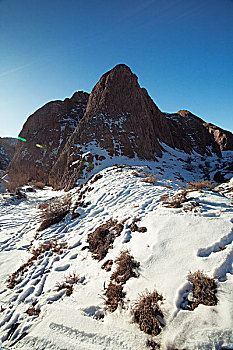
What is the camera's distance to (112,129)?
19328 millimetres

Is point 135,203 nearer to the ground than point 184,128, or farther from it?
nearer to the ground

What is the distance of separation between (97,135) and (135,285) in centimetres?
1778

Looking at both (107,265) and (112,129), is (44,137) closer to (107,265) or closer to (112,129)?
(112,129)

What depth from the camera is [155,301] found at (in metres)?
2.19

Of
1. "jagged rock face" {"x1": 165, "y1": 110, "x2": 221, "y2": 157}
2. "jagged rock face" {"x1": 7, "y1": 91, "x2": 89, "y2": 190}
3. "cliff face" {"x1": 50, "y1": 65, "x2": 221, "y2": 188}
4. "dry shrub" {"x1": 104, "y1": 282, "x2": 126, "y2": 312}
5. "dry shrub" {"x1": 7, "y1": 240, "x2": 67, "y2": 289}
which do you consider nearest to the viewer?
"dry shrub" {"x1": 104, "y1": 282, "x2": 126, "y2": 312}

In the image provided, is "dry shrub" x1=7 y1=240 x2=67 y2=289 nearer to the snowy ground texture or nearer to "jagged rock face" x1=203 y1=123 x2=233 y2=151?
the snowy ground texture

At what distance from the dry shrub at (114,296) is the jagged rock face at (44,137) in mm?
29774

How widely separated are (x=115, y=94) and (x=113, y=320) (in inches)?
1020

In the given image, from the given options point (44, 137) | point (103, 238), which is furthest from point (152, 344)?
point (44, 137)

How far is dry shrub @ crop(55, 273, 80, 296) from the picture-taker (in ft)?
10.1

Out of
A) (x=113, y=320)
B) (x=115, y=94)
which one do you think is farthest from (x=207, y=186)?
(x=115, y=94)

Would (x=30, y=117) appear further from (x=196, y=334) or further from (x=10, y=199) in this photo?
(x=196, y=334)

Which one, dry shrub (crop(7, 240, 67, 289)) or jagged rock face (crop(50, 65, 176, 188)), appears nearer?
dry shrub (crop(7, 240, 67, 289))

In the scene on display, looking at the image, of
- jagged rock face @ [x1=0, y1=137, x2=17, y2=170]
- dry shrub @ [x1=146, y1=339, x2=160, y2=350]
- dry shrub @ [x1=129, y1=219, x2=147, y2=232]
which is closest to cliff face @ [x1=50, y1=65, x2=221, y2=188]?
dry shrub @ [x1=129, y1=219, x2=147, y2=232]
